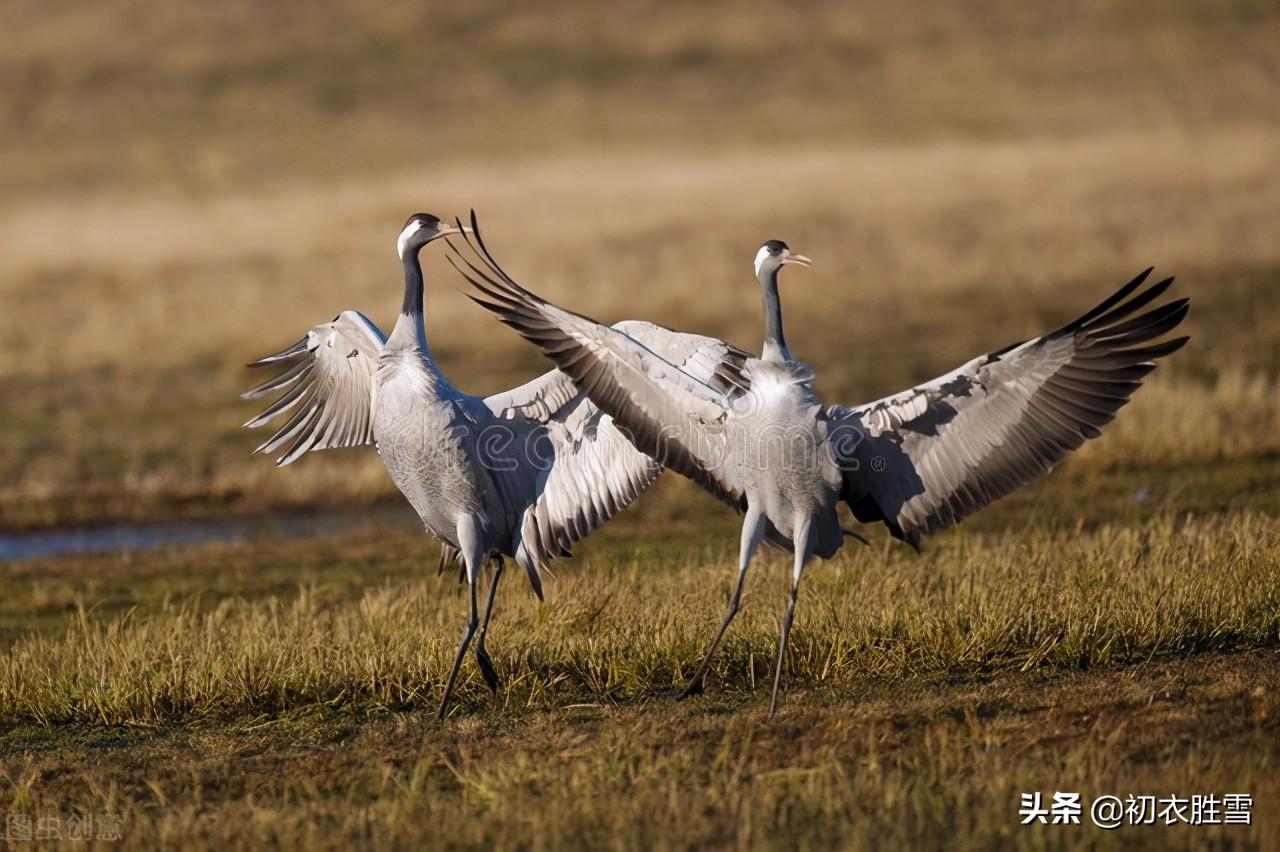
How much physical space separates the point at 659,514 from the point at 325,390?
5.10 meters

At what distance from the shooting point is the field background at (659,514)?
737cm

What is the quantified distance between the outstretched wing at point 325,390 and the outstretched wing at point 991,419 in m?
2.78

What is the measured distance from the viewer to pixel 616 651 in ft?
29.9

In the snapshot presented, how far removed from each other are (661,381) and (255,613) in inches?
121

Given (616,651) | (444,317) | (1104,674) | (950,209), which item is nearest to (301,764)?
(616,651)

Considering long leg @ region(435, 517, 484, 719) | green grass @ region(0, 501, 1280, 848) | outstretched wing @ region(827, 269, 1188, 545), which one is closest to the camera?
green grass @ region(0, 501, 1280, 848)

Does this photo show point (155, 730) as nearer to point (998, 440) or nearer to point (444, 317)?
point (998, 440)

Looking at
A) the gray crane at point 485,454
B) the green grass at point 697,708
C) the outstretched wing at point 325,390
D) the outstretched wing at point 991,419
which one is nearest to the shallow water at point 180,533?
the green grass at point 697,708

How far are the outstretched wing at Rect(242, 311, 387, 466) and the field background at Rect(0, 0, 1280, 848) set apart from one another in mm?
972

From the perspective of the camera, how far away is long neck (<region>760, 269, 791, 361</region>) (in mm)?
8273

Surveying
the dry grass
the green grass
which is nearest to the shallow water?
the green grass

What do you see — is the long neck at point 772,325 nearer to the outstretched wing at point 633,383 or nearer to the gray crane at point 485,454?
the outstretched wing at point 633,383

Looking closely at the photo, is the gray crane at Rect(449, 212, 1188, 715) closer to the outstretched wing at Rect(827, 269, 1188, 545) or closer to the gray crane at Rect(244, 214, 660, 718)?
the outstretched wing at Rect(827, 269, 1188, 545)

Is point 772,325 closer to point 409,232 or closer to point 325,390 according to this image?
point 409,232
